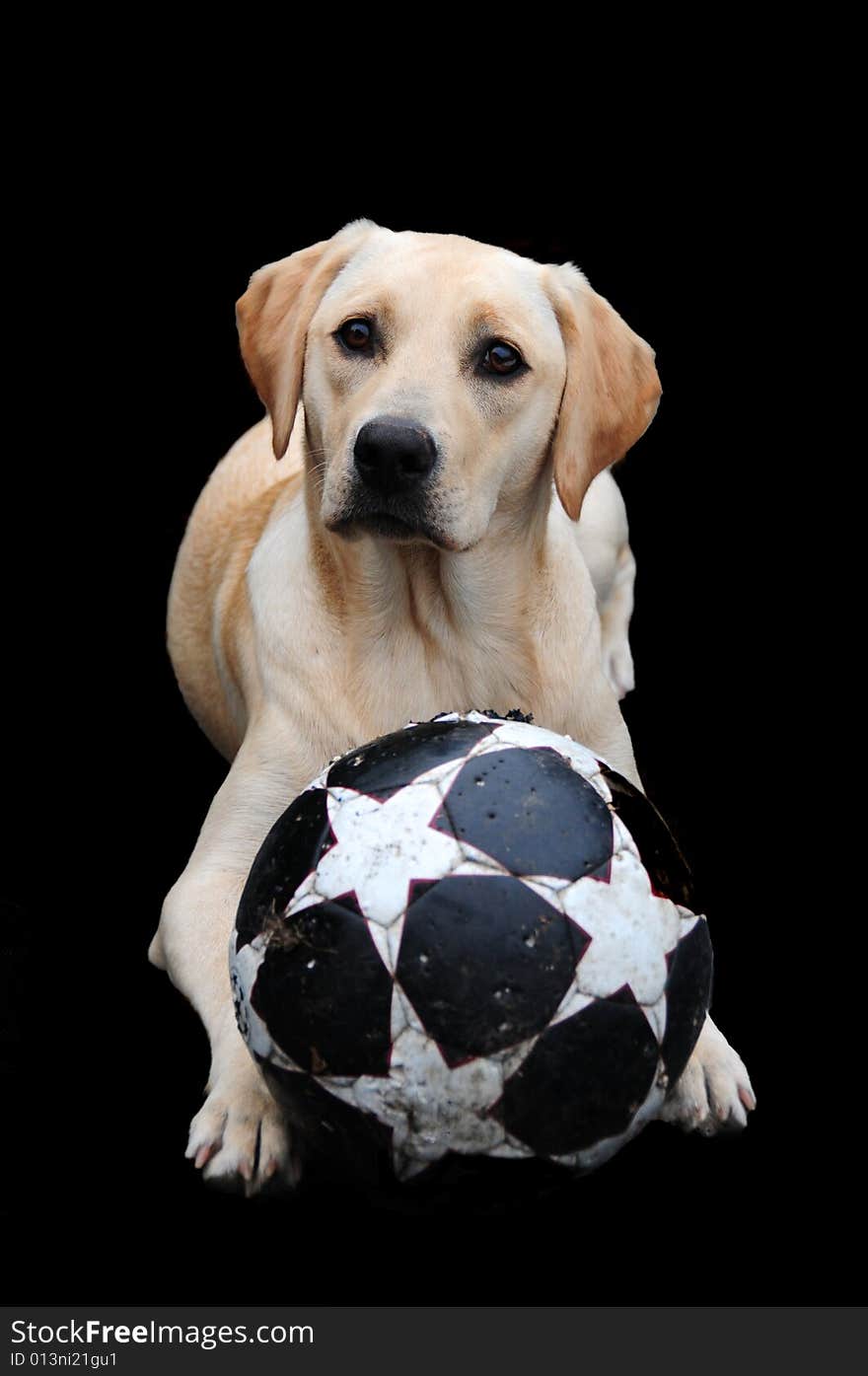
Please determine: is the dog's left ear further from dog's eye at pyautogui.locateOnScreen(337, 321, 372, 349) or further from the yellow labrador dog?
dog's eye at pyautogui.locateOnScreen(337, 321, 372, 349)

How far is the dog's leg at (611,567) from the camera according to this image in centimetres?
808

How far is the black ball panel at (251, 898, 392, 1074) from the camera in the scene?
447cm

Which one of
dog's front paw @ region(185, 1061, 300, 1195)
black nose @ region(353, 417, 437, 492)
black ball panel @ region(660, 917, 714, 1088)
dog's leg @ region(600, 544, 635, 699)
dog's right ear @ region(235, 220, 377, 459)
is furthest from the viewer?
dog's leg @ region(600, 544, 635, 699)

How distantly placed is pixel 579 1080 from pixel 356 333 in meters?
2.55

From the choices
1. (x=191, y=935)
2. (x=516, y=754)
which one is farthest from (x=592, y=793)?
(x=191, y=935)

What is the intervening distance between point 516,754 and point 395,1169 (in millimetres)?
1186

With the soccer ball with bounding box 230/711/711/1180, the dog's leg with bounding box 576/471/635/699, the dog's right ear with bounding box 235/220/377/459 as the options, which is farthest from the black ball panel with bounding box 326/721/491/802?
the dog's leg with bounding box 576/471/635/699

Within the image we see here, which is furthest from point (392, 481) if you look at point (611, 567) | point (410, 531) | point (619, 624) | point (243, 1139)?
point (619, 624)

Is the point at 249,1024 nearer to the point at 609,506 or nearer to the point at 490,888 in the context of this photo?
the point at 490,888

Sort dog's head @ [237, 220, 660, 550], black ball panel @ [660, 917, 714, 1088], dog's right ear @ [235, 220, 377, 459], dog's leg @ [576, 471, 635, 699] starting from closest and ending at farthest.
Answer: black ball panel @ [660, 917, 714, 1088], dog's head @ [237, 220, 660, 550], dog's right ear @ [235, 220, 377, 459], dog's leg @ [576, 471, 635, 699]

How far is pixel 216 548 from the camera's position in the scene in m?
7.66

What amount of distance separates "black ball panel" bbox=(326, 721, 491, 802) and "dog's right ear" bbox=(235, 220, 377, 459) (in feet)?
4.86

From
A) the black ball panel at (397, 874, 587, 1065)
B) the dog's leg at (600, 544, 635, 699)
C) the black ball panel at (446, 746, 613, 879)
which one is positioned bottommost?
the dog's leg at (600, 544, 635, 699)

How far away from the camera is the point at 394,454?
16.9 feet
